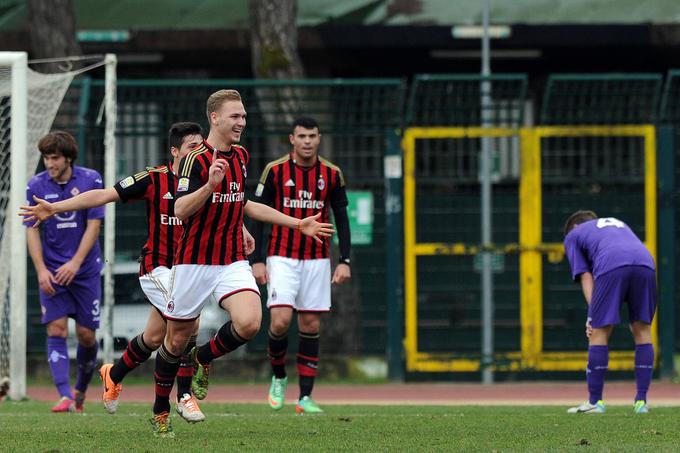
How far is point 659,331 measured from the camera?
628 inches

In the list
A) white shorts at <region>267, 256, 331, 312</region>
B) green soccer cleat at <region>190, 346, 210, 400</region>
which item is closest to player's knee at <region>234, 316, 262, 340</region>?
green soccer cleat at <region>190, 346, 210, 400</region>

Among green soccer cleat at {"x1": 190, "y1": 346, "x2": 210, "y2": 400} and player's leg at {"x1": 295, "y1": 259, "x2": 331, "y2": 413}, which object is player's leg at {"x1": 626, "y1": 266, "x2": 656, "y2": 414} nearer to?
player's leg at {"x1": 295, "y1": 259, "x2": 331, "y2": 413}

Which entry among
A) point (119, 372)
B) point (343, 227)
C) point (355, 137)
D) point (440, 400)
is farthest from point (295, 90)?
point (119, 372)

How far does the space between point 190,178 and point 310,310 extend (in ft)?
11.1

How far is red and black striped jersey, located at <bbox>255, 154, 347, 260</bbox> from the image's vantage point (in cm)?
1137

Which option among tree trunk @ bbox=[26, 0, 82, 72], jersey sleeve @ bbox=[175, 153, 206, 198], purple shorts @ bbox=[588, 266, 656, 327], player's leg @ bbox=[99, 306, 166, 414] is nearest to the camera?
jersey sleeve @ bbox=[175, 153, 206, 198]

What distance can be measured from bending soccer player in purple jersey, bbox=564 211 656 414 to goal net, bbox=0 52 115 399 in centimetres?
466

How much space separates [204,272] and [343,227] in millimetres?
2962

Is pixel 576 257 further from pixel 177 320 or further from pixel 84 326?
pixel 84 326

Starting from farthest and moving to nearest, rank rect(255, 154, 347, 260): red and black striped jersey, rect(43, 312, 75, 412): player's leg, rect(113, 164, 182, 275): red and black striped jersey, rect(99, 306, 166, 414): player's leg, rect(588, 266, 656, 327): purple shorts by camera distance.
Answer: rect(43, 312, 75, 412): player's leg, rect(255, 154, 347, 260): red and black striped jersey, rect(588, 266, 656, 327): purple shorts, rect(113, 164, 182, 275): red and black striped jersey, rect(99, 306, 166, 414): player's leg

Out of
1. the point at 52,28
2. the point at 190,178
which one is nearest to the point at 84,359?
the point at 190,178

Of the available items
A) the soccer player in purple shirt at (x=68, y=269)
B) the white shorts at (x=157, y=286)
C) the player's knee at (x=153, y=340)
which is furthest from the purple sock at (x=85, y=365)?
the player's knee at (x=153, y=340)

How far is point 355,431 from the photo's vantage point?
8.92m

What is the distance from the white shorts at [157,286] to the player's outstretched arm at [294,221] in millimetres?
664
